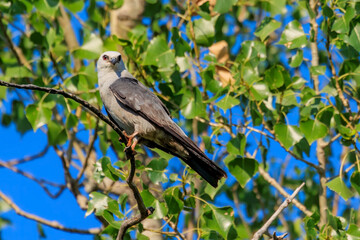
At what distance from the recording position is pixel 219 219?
4.20 meters

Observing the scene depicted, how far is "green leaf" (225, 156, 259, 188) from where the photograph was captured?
15.0 feet

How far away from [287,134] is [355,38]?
3.19ft

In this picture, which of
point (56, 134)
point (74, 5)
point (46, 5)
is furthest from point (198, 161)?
point (74, 5)

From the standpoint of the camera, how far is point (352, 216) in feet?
14.0

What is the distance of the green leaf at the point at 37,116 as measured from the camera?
4738 millimetres

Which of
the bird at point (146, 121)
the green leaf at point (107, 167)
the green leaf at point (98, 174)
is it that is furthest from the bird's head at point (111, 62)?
the green leaf at point (107, 167)

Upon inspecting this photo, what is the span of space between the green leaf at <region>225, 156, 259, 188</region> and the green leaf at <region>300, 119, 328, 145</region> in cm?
50

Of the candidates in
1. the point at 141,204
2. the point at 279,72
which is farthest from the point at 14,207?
the point at 279,72

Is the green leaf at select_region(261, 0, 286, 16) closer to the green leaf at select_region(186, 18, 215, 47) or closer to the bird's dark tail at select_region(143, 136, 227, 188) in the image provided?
the green leaf at select_region(186, 18, 215, 47)

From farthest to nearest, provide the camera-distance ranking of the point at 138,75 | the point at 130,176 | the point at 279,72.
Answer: the point at 138,75 → the point at 279,72 → the point at 130,176

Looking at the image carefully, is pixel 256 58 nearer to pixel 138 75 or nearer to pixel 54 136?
pixel 138 75

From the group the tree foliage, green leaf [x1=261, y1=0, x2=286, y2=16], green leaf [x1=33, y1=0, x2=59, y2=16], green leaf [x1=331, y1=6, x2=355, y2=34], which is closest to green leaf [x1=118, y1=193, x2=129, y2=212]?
the tree foliage

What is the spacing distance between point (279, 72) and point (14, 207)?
3.54m

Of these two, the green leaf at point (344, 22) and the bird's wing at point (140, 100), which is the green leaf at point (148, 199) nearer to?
the bird's wing at point (140, 100)
